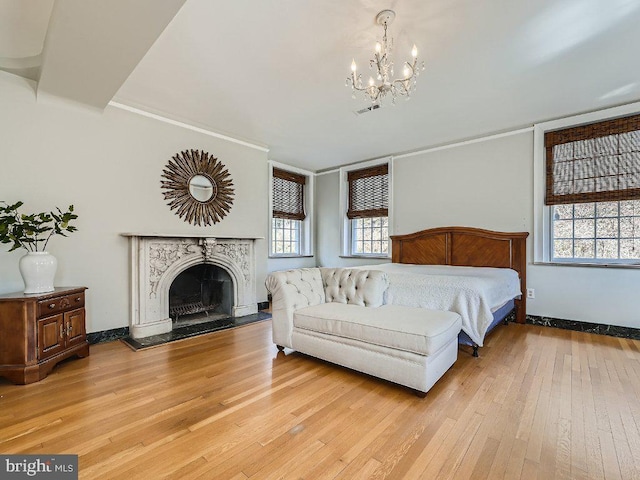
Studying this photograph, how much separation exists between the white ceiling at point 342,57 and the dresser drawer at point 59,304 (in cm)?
191

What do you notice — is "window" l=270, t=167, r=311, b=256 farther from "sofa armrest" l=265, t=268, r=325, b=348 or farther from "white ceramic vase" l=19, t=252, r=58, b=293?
"white ceramic vase" l=19, t=252, r=58, b=293

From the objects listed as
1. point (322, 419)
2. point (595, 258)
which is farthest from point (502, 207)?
point (322, 419)

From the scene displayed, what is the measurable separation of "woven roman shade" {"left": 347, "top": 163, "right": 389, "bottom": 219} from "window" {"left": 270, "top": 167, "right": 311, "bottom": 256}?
1021mm

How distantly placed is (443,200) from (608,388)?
3057mm

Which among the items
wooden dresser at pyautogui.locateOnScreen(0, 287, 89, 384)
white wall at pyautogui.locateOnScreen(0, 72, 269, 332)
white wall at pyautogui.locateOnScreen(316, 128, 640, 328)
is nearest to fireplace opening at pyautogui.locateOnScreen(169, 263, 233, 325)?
white wall at pyautogui.locateOnScreen(0, 72, 269, 332)

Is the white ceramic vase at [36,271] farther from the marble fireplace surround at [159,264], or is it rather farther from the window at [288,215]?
the window at [288,215]

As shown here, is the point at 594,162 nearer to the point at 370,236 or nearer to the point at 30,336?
the point at 370,236

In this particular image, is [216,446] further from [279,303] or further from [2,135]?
[2,135]

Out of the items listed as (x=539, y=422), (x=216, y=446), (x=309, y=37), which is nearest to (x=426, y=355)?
(x=539, y=422)

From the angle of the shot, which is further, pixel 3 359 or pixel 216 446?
pixel 3 359

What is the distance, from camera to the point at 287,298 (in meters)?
2.84

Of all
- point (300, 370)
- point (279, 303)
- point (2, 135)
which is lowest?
point (300, 370)

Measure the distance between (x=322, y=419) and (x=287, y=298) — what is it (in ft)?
3.97

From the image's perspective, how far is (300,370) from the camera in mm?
2510
